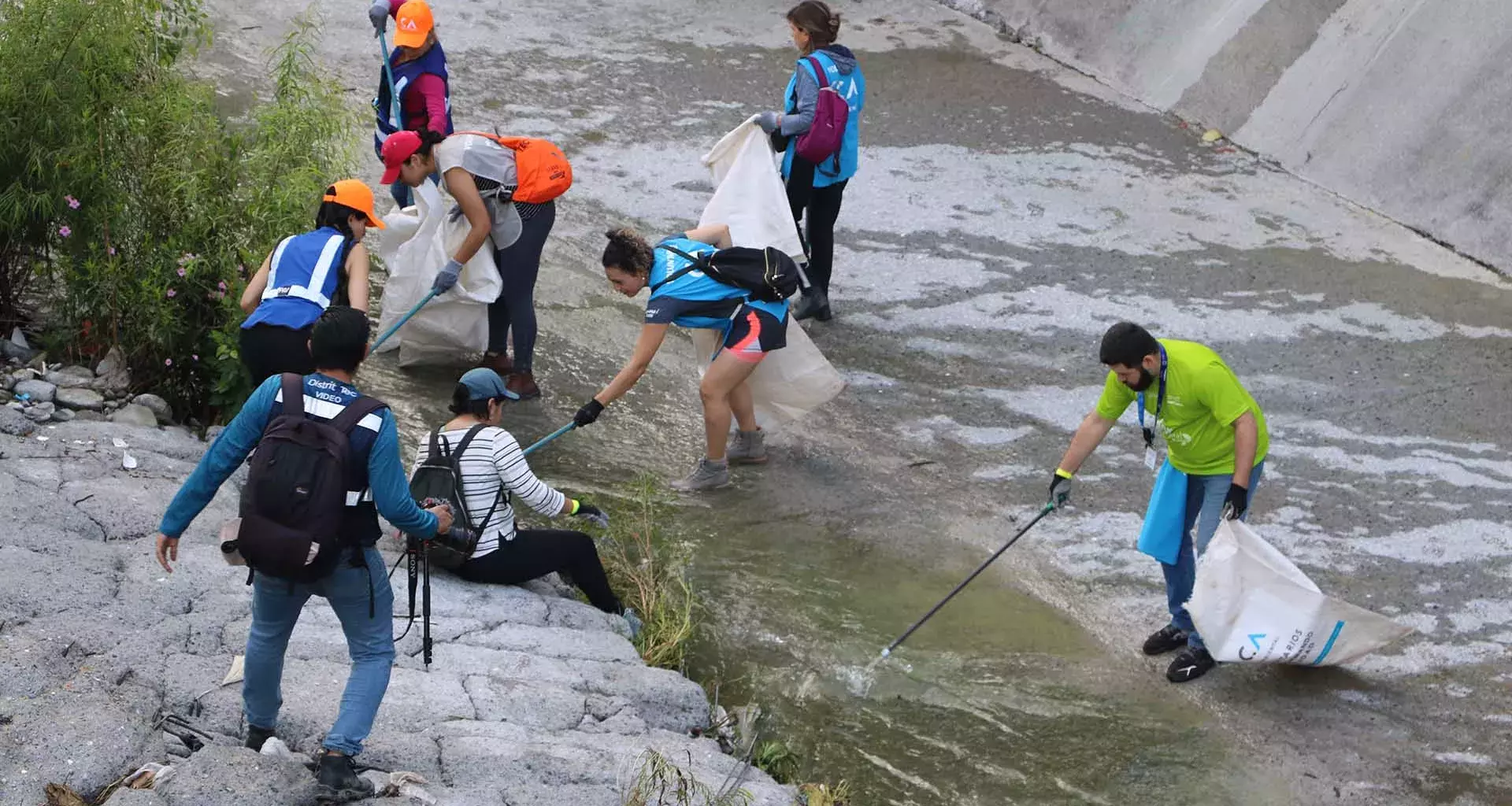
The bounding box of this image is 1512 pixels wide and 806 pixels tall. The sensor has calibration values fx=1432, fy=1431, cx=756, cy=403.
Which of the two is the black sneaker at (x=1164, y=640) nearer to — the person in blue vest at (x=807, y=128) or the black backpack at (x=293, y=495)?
the person in blue vest at (x=807, y=128)

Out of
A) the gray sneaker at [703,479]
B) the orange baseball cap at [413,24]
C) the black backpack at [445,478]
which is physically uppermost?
the orange baseball cap at [413,24]

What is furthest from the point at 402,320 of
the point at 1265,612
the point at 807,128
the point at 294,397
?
the point at 1265,612

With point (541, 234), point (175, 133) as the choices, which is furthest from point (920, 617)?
point (175, 133)

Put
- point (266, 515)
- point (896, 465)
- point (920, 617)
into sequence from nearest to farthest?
point (266, 515), point (920, 617), point (896, 465)

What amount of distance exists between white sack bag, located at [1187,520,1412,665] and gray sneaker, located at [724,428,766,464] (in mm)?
2211

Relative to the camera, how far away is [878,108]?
10.3m

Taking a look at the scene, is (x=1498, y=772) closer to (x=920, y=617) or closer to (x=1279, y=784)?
(x=1279, y=784)

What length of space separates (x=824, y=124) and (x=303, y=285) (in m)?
2.91

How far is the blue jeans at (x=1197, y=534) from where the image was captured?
16.3 feet

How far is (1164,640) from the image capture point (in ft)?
17.3

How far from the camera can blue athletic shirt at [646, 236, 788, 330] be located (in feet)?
19.4

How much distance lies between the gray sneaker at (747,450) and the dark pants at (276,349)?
201cm

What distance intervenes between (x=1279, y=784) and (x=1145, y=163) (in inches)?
224

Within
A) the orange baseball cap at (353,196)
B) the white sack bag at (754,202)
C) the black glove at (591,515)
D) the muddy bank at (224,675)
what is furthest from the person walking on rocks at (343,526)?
the white sack bag at (754,202)
